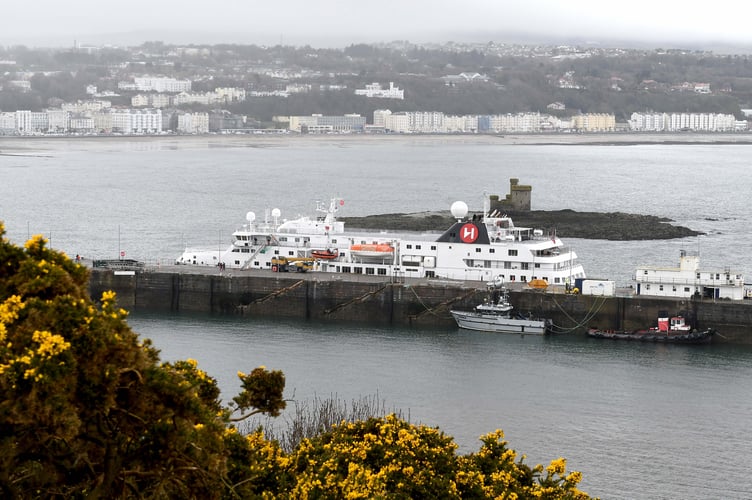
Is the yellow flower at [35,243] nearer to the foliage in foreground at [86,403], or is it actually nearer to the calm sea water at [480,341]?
the foliage in foreground at [86,403]

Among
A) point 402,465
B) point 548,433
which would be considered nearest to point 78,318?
point 402,465

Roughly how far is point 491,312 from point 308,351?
626 cm

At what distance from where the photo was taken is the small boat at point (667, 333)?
36250 millimetres

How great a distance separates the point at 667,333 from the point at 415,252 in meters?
9.22

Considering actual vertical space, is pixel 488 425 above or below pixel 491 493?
below

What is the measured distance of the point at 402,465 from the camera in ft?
48.8

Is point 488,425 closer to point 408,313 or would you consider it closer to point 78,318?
point 408,313

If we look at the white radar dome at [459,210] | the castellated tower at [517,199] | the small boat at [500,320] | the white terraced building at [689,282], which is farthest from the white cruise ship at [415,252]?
the castellated tower at [517,199]

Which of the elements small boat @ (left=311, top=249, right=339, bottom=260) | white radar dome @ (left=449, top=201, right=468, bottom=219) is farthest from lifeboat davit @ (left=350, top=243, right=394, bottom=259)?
white radar dome @ (left=449, top=201, right=468, bottom=219)

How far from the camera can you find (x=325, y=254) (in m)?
43.4

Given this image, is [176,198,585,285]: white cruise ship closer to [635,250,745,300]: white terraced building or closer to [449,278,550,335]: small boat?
[449,278,550,335]: small boat

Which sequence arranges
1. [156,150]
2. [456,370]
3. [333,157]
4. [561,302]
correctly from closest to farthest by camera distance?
1. [456,370]
2. [561,302]
3. [333,157]
4. [156,150]

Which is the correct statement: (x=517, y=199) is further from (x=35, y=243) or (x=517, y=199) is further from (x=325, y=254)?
(x=35, y=243)

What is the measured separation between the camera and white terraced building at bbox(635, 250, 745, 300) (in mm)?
37656
